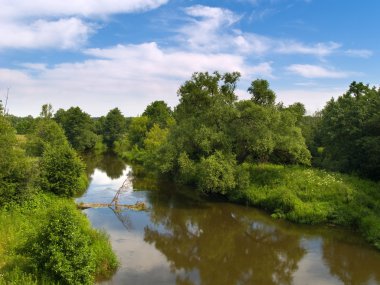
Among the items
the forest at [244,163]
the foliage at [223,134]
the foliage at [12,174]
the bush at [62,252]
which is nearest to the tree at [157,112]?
the forest at [244,163]

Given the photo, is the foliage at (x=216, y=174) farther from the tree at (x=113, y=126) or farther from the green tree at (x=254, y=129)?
the tree at (x=113, y=126)

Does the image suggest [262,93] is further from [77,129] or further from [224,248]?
[77,129]

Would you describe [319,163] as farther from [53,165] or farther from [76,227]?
[76,227]

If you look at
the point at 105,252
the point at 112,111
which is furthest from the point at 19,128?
the point at 105,252

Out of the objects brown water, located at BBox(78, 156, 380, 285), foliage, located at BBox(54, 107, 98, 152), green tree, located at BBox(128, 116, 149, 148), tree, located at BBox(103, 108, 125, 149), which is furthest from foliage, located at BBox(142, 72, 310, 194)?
tree, located at BBox(103, 108, 125, 149)

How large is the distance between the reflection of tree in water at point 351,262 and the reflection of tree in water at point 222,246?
1.84 meters

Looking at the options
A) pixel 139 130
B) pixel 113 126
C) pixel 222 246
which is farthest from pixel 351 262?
pixel 113 126

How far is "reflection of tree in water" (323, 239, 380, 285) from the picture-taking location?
62.6 ft

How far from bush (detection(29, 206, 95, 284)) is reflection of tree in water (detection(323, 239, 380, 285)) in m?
12.6

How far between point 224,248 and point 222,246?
0.40 metres

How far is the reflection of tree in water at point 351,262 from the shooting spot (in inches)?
752

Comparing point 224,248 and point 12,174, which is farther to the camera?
point 12,174

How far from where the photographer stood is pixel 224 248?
2309cm

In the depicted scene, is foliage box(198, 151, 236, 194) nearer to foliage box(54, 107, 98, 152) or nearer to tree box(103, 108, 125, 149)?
foliage box(54, 107, 98, 152)
